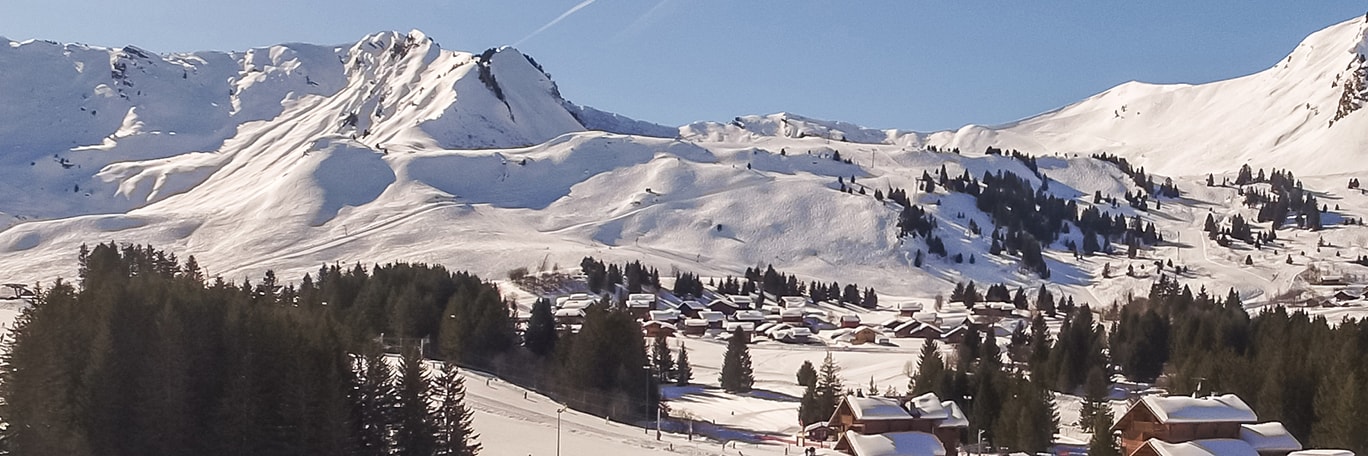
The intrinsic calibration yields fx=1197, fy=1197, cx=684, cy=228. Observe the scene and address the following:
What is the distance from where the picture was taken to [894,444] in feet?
132

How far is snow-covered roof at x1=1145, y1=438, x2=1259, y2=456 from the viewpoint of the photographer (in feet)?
120

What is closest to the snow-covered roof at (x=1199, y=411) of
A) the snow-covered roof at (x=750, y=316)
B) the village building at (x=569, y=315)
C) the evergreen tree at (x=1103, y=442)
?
the evergreen tree at (x=1103, y=442)

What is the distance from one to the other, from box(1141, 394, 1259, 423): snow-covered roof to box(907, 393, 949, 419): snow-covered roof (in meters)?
8.56

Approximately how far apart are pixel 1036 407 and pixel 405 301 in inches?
1488

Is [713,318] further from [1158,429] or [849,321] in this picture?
[1158,429]

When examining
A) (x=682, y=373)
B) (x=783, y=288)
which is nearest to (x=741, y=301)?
(x=783, y=288)

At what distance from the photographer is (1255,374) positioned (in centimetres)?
5012

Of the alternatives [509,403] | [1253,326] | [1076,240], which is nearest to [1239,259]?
[1076,240]

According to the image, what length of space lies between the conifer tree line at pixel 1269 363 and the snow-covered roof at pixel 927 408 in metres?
10.1

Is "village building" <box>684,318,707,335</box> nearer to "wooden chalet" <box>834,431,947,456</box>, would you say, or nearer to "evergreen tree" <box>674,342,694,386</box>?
"evergreen tree" <box>674,342,694,386</box>

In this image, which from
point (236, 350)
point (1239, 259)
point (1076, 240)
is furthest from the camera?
point (1076, 240)

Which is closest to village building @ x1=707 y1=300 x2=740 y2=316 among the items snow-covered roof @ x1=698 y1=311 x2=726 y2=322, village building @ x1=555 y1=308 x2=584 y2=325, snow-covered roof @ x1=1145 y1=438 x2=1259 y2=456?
snow-covered roof @ x1=698 y1=311 x2=726 y2=322

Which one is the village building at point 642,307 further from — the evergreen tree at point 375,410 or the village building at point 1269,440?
the evergreen tree at point 375,410

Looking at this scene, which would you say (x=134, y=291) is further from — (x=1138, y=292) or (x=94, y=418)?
(x=1138, y=292)
